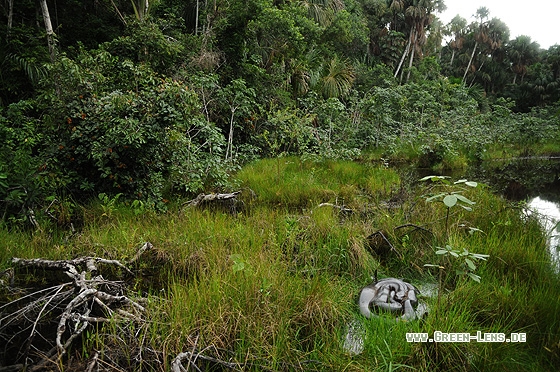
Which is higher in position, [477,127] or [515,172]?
[477,127]

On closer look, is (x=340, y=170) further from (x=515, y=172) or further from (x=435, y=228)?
(x=515, y=172)

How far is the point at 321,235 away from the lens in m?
3.24

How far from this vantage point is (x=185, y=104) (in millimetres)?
4078

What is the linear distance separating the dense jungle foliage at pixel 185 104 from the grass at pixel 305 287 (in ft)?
2.43

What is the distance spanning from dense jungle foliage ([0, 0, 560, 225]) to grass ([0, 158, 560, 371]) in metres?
0.74

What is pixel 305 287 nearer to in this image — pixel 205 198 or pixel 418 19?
pixel 205 198

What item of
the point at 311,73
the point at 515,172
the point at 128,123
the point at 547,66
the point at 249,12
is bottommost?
the point at 515,172

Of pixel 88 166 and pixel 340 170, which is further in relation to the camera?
pixel 340 170

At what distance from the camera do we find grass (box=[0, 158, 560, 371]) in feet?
5.71

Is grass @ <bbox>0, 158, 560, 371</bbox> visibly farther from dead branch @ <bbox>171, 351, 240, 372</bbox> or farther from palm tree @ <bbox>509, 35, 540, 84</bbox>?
palm tree @ <bbox>509, 35, 540, 84</bbox>

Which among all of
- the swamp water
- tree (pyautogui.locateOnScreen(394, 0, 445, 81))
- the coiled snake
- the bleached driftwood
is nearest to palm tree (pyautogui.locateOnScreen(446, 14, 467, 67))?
tree (pyautogui.locateOnScreen(394, 0, 445, 81))

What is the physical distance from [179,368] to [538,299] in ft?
7.32

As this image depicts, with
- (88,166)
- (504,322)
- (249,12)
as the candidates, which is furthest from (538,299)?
(249,12)

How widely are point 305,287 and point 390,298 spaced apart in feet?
2.10
